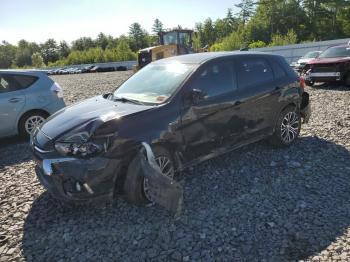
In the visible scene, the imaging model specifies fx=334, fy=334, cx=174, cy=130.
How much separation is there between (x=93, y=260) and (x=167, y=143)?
1.60 m

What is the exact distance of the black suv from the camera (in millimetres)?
3729

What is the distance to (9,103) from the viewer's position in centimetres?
688

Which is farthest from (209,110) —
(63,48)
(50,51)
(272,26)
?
(50,51)

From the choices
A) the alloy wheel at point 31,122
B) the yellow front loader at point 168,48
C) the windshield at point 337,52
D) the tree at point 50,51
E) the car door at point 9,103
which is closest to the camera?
the car door at point 9,103

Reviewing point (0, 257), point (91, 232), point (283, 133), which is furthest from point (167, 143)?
point (283, 133)

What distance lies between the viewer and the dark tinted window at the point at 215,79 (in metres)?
4.63

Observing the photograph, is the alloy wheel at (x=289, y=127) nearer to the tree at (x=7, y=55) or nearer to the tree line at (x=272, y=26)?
the tree line at (x=272, y=26)

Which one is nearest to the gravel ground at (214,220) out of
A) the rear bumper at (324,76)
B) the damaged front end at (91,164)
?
the damaged front end at (91,164)

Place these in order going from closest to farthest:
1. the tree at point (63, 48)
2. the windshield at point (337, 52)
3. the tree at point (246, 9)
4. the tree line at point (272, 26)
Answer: the windshield at point (337, 52)
the tree line at point (272, 26)
the tree at point (246, 9)
the tree at point (63, 48)

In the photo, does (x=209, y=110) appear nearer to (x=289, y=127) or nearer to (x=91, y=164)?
(x=91, y=164)

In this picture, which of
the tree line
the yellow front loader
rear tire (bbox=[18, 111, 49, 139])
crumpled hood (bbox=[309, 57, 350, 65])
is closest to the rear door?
rear tire (bbox=[18, 111, 49, 139])

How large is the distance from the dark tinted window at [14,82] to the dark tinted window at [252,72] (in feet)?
15.1

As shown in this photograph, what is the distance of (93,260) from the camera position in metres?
3.28

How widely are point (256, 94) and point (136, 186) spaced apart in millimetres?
2507
